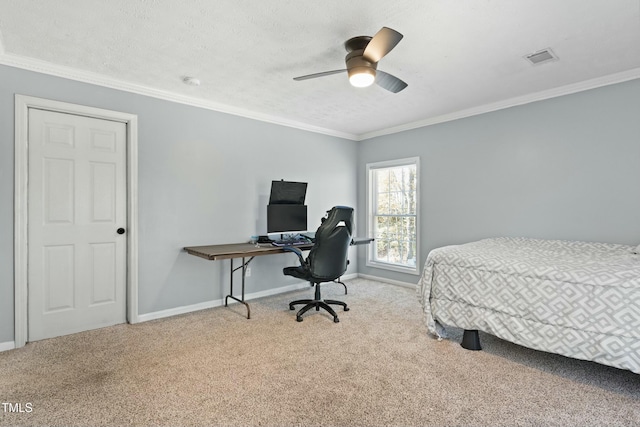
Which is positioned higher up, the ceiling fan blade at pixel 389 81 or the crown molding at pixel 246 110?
the crown molding at pixel 246 110

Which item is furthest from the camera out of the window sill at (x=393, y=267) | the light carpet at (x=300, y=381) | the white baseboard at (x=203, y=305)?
the window sill at (x=393, y=267)

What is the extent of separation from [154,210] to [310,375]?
2284mm

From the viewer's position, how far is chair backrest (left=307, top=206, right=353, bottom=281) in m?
3.24

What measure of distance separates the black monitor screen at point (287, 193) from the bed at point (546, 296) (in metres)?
1.99

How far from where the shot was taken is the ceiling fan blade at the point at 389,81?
246 cm

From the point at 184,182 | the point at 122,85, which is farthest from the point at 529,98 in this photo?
the point at 122,85

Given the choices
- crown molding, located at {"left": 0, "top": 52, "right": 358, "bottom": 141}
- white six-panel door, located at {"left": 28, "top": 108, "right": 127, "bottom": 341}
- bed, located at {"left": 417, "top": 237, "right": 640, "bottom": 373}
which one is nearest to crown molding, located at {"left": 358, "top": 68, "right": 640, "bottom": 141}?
bed, located at {"left": 417, "top": 237, "right": 640, "bottom": 373}

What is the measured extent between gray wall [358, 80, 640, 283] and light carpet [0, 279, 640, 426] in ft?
4.83

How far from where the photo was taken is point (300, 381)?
2.15m

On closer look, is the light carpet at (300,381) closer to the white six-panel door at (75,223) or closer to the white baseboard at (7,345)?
the white baseboard at (7,345)

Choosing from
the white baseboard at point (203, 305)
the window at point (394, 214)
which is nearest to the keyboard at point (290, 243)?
the white baseboard at point (203, 305)

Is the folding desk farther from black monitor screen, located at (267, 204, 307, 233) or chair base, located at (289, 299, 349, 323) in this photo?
chair base, located at (289, 299, 349, 323)

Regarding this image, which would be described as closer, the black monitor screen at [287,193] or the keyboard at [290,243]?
the keyboard at [290,243]

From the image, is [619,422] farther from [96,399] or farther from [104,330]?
[104,330]
